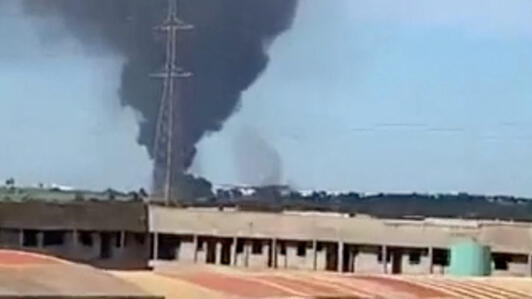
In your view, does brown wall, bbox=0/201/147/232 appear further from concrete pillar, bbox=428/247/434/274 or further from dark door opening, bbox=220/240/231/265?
concrete pillar, bbox=428/247/434/274

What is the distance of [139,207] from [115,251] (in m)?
4.27

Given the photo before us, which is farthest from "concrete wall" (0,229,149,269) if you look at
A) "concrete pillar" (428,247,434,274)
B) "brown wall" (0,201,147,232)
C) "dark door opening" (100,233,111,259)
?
"concrete pillar" (428,247,434,274)

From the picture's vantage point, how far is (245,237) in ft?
278

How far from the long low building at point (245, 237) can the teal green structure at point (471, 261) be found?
2662 centimetres

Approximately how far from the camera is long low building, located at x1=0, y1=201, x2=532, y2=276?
246ft

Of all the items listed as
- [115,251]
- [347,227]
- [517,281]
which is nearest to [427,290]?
[517,281]

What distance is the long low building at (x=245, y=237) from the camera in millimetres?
74831

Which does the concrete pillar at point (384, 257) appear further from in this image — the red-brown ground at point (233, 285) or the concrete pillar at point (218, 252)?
the red-brown ground at point (233, 285)

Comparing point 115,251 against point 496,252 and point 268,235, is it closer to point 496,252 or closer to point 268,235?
point 268,235

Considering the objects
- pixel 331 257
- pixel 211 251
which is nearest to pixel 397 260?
pixel 331 257

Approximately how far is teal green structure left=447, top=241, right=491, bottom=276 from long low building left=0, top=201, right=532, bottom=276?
26620 millimetres

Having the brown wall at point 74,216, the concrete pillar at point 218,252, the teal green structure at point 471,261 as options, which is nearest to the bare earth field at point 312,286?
the teal green structure at point 471,261

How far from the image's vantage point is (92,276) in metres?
17.9

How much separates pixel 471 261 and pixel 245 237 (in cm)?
4197
